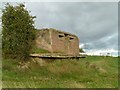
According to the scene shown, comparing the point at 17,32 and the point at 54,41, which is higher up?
the point at 17,32

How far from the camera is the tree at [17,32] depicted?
27469 mm

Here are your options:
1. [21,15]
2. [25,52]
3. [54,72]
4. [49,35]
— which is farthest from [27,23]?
[49,35]

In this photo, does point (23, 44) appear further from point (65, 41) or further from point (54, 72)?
point (65, 41)

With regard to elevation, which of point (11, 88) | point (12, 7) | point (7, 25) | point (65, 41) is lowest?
point (65, 41)

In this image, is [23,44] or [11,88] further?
[23,44]

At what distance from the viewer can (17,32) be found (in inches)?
1097

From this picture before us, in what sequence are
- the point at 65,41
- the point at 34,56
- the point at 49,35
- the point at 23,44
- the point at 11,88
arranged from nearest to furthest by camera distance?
the point at 11,88 → the point at 23,44 → the point at 34,56 → the point at 49,35 → the point at 65,41

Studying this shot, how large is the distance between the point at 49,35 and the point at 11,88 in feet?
87.9

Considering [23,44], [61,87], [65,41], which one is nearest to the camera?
[61,87]

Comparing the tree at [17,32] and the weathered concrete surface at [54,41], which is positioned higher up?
the tree at [17,32]

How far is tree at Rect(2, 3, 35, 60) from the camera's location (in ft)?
90.1

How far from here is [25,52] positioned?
1117 inches

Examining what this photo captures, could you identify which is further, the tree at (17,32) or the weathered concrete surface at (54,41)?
the weathered concrete surface at (54,41)

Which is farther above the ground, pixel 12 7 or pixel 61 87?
pixel 12 7
